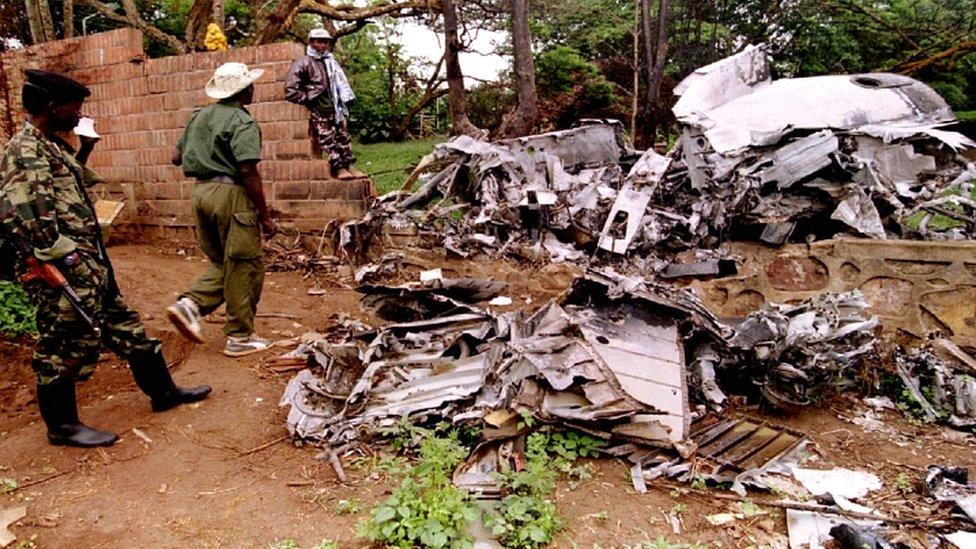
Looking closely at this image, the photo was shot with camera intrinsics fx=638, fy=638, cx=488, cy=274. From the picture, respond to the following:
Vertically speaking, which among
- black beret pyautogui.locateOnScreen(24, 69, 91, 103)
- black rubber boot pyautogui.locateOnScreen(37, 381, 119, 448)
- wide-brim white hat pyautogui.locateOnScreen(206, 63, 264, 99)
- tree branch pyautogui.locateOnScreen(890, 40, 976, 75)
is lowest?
black rubber boot pyautogui.locateOnScreen(37, 381, 119, 448)

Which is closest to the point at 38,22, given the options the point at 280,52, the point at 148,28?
the point at 148,28

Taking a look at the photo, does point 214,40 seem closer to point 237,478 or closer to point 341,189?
point 341,189

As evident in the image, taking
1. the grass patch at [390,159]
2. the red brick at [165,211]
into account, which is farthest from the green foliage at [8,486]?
the grass patch at [390,159]

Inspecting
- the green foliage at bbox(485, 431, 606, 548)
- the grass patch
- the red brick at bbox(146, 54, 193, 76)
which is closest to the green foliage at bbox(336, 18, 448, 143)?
the grass patch

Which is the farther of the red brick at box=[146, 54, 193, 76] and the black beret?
the red brick at box=[146, 54, 193, 76]

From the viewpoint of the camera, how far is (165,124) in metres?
7.73

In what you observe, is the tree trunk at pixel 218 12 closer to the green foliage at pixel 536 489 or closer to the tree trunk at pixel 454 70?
the tree trunk at pixel 454 70

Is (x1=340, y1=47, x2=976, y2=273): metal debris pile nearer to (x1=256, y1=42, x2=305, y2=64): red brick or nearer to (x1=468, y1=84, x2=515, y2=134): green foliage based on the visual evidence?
(x1=256, y1=42, x2=305, y2=64): red brick

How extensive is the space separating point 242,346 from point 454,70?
19.8 ft

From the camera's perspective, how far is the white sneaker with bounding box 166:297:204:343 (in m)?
3.85

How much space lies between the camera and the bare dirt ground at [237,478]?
2.69m

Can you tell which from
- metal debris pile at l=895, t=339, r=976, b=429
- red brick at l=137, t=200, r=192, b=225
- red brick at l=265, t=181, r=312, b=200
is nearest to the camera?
metal debris pile at l=895, t=339, r=976, b=429

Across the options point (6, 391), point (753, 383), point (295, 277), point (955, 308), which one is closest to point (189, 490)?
point (6, 391)

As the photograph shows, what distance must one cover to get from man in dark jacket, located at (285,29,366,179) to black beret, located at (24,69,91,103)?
356 centimetres
